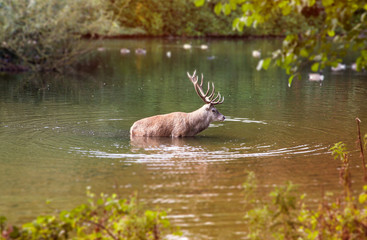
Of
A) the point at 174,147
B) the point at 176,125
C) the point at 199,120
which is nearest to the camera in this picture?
the point at 174,147

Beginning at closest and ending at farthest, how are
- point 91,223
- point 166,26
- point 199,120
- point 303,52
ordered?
point 91,223
point 303,52
point 199,120
point 166,26

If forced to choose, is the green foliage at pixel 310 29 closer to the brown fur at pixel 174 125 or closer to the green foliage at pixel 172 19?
the brown fur at pixel 174 125

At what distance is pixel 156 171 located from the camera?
1155 cm

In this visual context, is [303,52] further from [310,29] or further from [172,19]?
[172,19]

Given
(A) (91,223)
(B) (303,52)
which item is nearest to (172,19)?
(B) (303,52)

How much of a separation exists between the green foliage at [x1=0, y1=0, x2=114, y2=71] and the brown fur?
18200 mm

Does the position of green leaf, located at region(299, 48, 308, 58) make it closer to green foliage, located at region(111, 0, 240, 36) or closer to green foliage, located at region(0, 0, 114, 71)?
green foliage, located at region(0, 0, 114, 71)

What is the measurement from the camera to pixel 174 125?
15414 mm

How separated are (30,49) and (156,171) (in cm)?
2347

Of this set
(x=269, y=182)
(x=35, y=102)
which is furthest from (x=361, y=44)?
(x=35, y=102)

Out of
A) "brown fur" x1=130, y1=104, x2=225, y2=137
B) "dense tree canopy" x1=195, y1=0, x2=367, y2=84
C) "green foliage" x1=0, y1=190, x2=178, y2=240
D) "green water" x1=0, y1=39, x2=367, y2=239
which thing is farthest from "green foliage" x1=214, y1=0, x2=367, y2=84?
"brown fur" x1=130, y1=104, x2=225, y2=137

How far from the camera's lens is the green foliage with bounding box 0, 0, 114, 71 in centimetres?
3198

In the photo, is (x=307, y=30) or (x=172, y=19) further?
(x=172, y=19)

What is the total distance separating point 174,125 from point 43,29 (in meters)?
19.6
